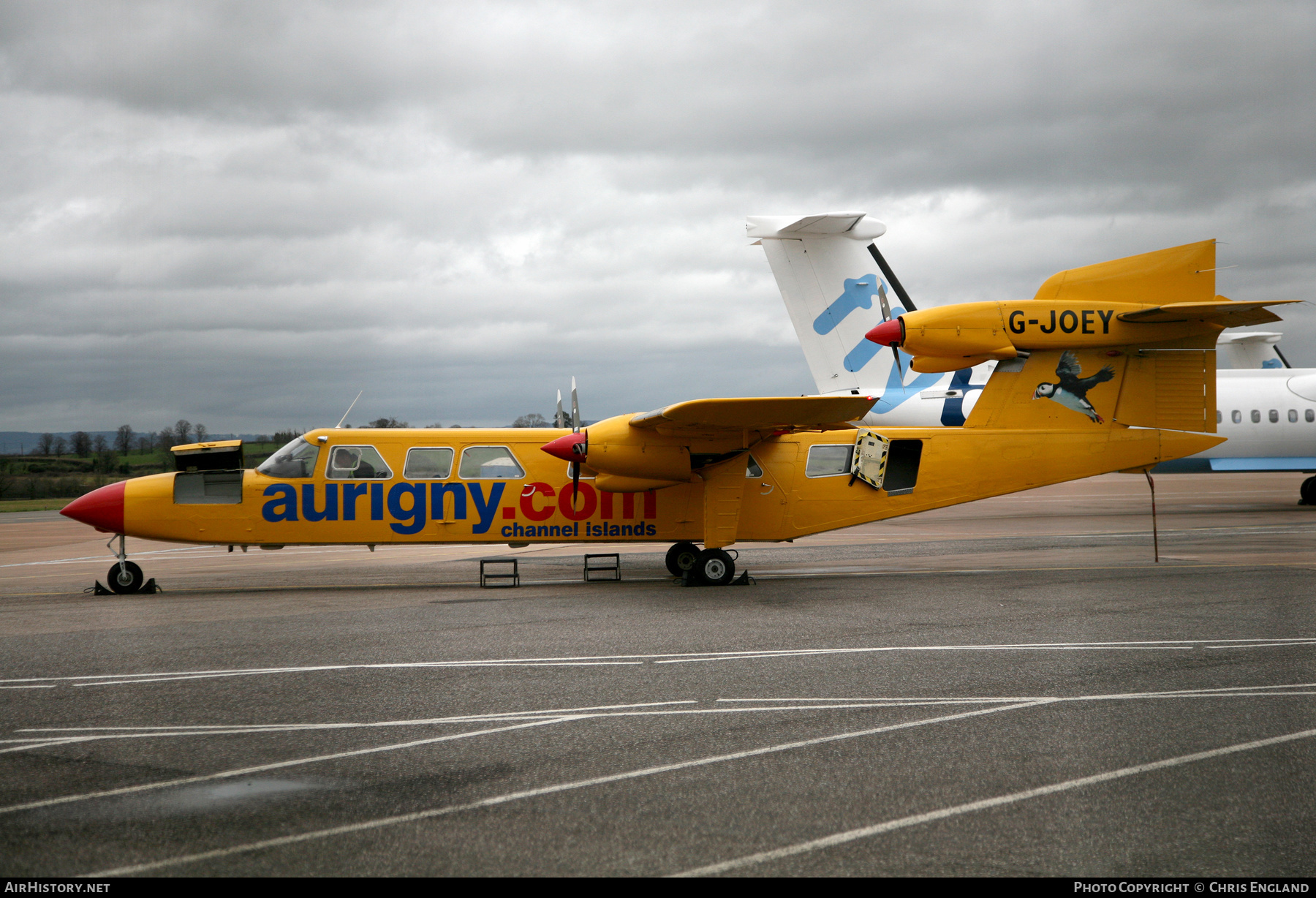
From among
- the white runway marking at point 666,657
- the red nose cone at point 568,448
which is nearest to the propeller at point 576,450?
the red nose cone at point 568,448

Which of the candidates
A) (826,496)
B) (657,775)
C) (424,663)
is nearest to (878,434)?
(826,496)

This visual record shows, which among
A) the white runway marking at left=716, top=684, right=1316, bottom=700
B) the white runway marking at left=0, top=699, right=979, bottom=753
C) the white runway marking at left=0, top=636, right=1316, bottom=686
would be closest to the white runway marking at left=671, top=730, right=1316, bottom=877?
the white runway marking at left=716, top=684, right=1316, bottom=700

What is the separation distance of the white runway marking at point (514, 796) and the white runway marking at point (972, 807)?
1269 mm

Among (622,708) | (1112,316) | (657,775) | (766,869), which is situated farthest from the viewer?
(1112,316)

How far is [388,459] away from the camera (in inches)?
575

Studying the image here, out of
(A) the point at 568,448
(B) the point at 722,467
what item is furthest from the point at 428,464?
(B) the point at 722,467

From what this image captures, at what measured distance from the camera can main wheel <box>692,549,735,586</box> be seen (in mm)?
14352

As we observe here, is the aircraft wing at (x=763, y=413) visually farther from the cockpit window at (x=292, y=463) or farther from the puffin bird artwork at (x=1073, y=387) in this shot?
the cockpit window at (x=292, y=463)

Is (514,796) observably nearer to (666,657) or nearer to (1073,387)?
(666,657)

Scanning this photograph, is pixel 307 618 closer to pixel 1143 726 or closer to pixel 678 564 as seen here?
pixel 678 564

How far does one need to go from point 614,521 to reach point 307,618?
201 inches

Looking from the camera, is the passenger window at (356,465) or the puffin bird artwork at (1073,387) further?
the puffin bird artwork at (1073,387)

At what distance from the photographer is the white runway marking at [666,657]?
27.1 feet

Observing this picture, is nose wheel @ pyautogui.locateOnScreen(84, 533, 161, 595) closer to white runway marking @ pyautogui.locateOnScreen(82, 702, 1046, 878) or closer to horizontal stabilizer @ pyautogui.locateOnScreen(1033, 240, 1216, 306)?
white runway marking @ pyautogui.locateOnScreen(82, 702, 1046, 878)
